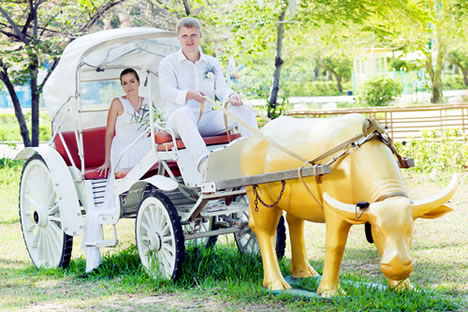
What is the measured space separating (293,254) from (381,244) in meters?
1.64

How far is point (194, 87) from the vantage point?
7.50 metres

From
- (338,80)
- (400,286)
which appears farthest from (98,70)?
(338,80)

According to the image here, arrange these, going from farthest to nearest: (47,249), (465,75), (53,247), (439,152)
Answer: (465,75)
(439,152)
(47,249)
(53,247)

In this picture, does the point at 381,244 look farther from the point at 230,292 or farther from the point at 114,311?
the point at 114,311

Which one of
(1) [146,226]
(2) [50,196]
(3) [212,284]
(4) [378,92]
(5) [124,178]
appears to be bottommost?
(3) [212,284]

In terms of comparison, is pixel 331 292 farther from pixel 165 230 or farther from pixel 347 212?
pixel 165 230

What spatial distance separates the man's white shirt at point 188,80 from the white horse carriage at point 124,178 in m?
0.20

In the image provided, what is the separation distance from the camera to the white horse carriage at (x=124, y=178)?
22.5 ft

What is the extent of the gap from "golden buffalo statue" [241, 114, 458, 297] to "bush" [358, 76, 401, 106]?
2617 cm

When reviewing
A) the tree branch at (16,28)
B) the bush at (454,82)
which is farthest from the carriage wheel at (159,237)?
the bush at (454,82)

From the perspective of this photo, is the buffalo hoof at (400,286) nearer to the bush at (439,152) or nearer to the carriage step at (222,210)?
the carriage step at (222,210)

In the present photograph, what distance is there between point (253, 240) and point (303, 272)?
1.25 metres

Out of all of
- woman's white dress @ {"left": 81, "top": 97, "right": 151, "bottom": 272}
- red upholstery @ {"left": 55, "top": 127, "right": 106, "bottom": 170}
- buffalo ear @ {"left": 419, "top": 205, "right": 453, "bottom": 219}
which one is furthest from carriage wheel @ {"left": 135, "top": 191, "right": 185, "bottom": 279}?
buffalo ear @ {"left": 419, "top": 205, "right": 453, "bottom": 219}

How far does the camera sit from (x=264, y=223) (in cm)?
661
